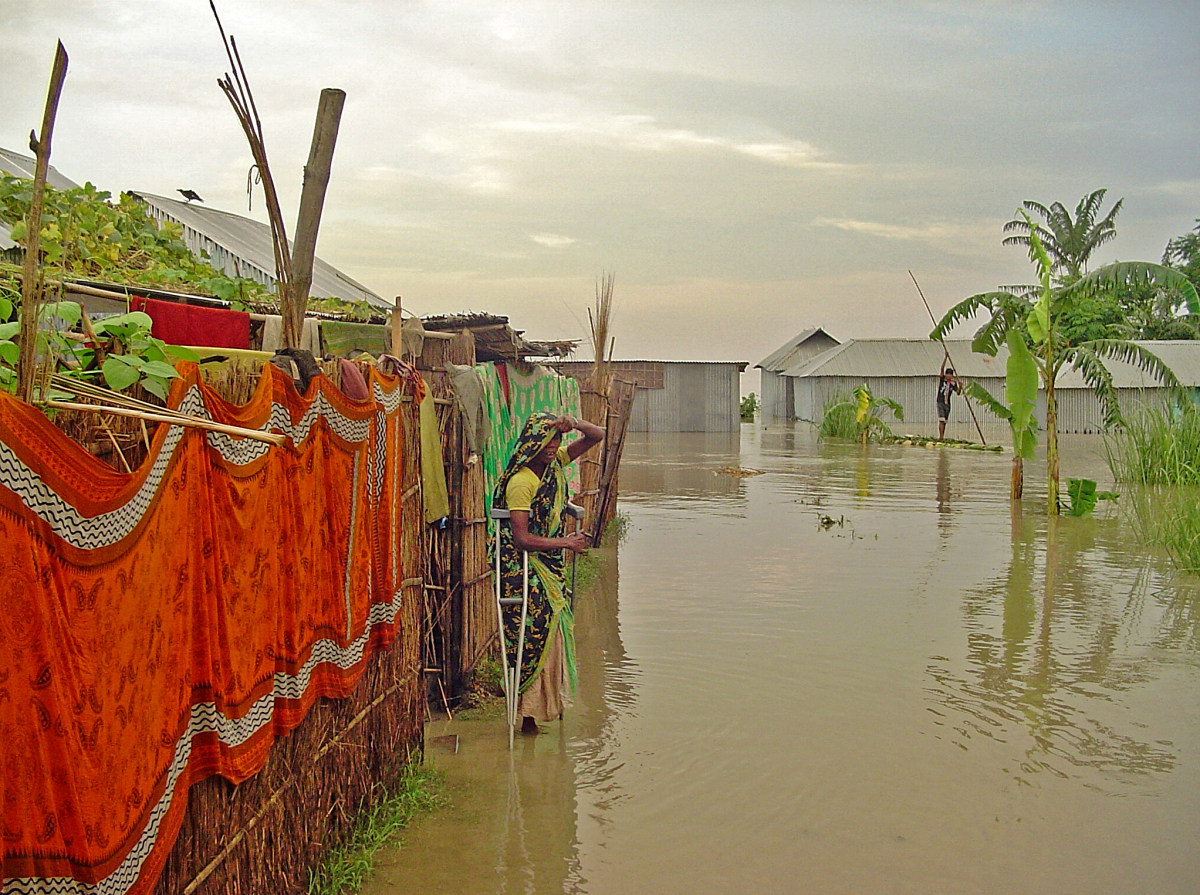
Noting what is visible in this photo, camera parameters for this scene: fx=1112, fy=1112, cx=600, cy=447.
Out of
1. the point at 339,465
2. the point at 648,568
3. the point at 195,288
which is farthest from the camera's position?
the point at 648,568

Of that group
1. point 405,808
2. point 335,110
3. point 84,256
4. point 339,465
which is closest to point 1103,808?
point 405,808

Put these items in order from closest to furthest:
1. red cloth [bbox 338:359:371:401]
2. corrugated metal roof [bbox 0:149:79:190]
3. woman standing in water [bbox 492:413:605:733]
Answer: red cloth [bbox 338:359:371:401]
woman standing in water [bbox 492:413:605:733]
corrugated metal roof [bbox 0:149:79:190]

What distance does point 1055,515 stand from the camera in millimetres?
15320

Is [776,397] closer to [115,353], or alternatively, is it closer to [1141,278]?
→ [1141,278]

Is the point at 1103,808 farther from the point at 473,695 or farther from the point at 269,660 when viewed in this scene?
A: the point at 269,660

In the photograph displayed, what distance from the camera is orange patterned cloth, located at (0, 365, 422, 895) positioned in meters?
2.17

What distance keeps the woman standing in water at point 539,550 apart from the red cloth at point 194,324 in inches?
66.2

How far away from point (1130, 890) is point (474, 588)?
359 centimetres

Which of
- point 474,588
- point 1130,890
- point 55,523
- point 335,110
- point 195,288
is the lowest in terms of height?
point 1130,890

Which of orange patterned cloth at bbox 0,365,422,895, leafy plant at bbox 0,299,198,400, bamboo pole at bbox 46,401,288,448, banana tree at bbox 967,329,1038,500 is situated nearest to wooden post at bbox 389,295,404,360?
orange patterned cloth at bbox 0,365,422,895

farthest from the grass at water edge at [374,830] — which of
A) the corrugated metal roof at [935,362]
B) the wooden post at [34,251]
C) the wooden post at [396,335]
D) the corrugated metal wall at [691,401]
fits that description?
the corrugated metal roof at [935,362]

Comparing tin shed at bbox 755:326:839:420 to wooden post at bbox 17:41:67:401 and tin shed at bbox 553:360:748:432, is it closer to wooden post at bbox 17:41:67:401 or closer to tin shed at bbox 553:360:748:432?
tin shed at bbox 553:360:748:432

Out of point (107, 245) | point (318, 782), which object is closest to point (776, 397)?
point (107, 245)

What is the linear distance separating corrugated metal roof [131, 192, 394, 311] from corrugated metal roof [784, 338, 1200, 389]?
104ft
